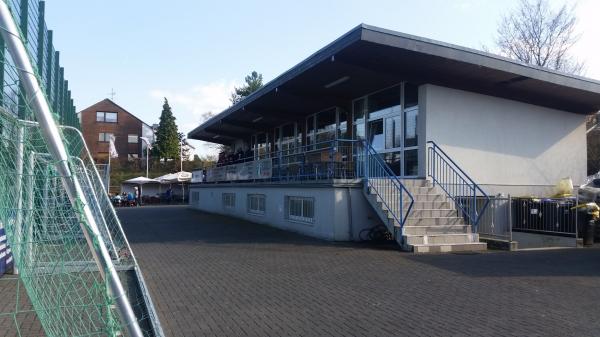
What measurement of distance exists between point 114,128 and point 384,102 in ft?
177

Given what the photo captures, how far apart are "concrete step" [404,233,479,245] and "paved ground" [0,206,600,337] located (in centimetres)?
54

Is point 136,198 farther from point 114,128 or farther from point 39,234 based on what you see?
point 39,234

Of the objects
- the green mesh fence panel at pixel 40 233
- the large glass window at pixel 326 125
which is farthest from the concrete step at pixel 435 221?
→ the green mesh fence panel at pixel 40 233

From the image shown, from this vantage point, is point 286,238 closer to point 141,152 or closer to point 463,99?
point 463,99

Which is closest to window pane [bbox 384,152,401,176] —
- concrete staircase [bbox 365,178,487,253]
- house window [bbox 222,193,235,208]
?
concrete staircase [bbox 365,178,487,253]

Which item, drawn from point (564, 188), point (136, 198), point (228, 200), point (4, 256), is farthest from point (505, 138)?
point (136, 198)

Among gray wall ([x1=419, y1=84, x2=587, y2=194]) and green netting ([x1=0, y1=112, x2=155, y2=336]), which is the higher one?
gray wall ([x1=419, y1=84, x2=587, y2=194])

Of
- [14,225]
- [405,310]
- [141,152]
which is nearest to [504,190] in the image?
[405,310]

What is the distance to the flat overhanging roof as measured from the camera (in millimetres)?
13445

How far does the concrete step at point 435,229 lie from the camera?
12.4m

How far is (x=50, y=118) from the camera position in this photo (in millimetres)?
2867

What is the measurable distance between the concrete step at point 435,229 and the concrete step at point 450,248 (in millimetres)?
459

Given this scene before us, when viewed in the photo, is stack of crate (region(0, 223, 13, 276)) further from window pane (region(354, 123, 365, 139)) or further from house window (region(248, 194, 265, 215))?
window pane (region(354, 123, 365, 139))

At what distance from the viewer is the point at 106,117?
211ft
